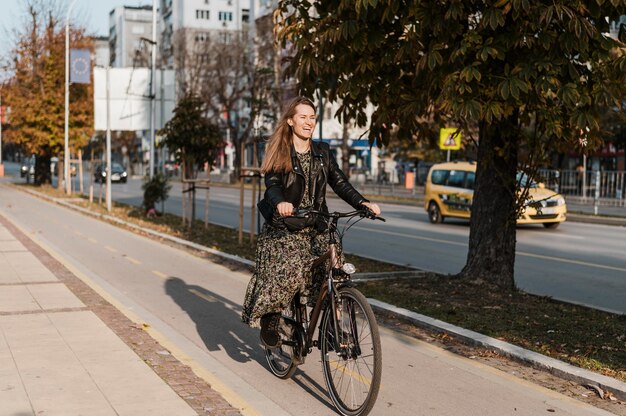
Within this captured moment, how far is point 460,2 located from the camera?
8.47 metres

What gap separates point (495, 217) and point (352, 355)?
5487mm

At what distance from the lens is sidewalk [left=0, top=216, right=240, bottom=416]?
5.46 m

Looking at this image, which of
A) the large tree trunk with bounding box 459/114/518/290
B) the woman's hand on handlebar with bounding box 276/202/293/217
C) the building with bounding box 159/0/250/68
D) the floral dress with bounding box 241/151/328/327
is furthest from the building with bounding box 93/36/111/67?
the woman's hand on handlebar with bounding box 276/202/293/217

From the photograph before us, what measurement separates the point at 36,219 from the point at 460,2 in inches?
670

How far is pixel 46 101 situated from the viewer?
41.2 meters

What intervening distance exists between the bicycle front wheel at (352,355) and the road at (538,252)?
518 cm

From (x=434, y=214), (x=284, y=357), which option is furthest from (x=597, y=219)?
(x=284, y=357)

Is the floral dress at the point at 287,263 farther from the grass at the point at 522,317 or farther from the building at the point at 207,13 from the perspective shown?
the building at the point at 207,13

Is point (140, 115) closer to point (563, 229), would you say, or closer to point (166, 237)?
point (166, 237)

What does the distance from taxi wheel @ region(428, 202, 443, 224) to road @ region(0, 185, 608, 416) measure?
12581 millimetres

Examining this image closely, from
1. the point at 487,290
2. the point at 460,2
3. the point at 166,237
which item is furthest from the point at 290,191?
the point at 166,237

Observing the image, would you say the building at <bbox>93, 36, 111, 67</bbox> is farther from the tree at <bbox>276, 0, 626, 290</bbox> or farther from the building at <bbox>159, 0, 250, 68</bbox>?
the tree at <bbox>276, 0, 626, 290</bbox>

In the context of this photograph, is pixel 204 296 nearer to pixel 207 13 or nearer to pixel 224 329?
pixel 224 329

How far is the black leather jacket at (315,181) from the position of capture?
19.3 ft
